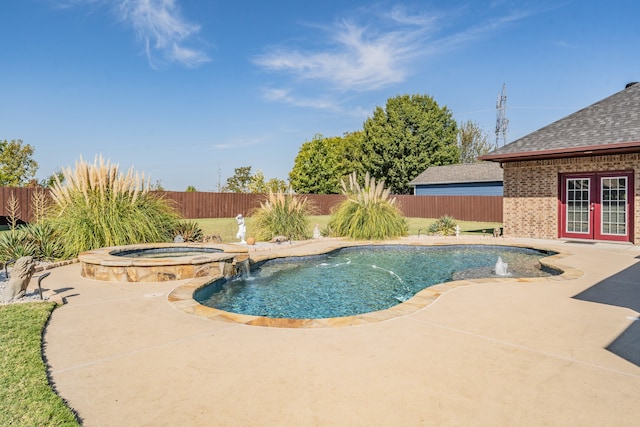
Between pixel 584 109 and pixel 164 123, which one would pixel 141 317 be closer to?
pixel 584 109

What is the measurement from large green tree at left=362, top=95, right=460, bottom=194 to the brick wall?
2130 centimetres

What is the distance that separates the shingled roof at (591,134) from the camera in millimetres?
9547

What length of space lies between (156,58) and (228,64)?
3284mm

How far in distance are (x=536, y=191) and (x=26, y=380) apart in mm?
12338

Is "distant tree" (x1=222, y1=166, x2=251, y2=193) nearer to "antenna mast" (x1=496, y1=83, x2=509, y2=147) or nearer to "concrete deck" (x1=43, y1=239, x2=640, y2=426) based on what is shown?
"antenna mast" (x1=496, y1=83, x2=509, y2=147)

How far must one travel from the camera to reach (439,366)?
101 inches

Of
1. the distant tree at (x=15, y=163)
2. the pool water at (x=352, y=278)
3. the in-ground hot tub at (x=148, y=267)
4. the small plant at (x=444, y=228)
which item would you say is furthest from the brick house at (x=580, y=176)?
the distant tree at (x=15, y=163)

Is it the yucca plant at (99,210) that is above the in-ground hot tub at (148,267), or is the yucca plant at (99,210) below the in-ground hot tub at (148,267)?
above

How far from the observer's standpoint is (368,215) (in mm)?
11062

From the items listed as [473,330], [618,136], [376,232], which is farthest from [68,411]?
[618,136]

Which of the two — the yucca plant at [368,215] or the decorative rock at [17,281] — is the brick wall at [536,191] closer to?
the yucca plant at [368,215]

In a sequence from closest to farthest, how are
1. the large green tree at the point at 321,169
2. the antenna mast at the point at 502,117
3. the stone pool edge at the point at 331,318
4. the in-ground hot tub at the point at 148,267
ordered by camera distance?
the stone pool edge at the point at 331,318
the in-ground hot tub at the point at 148,267
the antenna mast at the point at 502,117
the large green tree at the point at 321,169

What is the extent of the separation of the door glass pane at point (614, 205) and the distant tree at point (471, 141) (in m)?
38.4

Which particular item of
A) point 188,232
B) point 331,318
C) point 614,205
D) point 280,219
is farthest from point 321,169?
point 331,318
